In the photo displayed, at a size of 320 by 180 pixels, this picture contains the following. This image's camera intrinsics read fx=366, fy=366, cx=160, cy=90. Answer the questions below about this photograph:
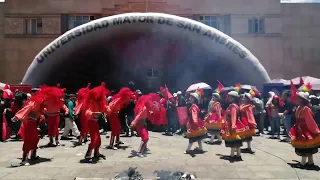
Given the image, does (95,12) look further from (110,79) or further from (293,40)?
(293,40)

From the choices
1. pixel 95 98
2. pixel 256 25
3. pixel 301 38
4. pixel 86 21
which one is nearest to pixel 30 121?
pixel 95 98

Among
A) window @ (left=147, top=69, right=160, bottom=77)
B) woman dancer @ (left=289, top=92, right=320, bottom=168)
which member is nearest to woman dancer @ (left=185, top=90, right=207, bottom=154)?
woman dancer @ (left=289, top=92, right=320, bottom=168)

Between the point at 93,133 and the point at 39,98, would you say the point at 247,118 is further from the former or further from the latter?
the point at 39,98

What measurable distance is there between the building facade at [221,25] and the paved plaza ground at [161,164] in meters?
13.9

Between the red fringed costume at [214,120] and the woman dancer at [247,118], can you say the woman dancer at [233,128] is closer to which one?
the woman dancer at [247,118]

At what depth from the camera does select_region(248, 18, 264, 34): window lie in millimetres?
23534

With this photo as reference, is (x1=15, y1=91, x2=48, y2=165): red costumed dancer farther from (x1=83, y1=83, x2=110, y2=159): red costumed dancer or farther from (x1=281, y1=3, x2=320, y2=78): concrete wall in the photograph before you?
(x1=281, y1=3, x2=320, y2=78): concrete wall

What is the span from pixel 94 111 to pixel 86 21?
16.5 m

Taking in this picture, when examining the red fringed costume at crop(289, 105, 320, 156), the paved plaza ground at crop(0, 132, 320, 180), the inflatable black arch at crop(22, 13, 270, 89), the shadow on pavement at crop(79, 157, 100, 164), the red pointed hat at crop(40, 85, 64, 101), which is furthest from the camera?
the inflatable black arch at crop(22, 13, 270, 89)

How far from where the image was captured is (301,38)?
934 inches

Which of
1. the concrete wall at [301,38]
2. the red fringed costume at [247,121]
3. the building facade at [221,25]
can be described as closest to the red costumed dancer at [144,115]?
the red fringed costume at [247,121]

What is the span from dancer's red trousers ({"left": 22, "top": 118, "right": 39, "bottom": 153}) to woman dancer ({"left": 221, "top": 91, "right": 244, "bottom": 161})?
14.2 feet

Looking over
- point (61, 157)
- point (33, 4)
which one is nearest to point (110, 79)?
point (33, 4)

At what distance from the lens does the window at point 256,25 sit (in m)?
23.5
